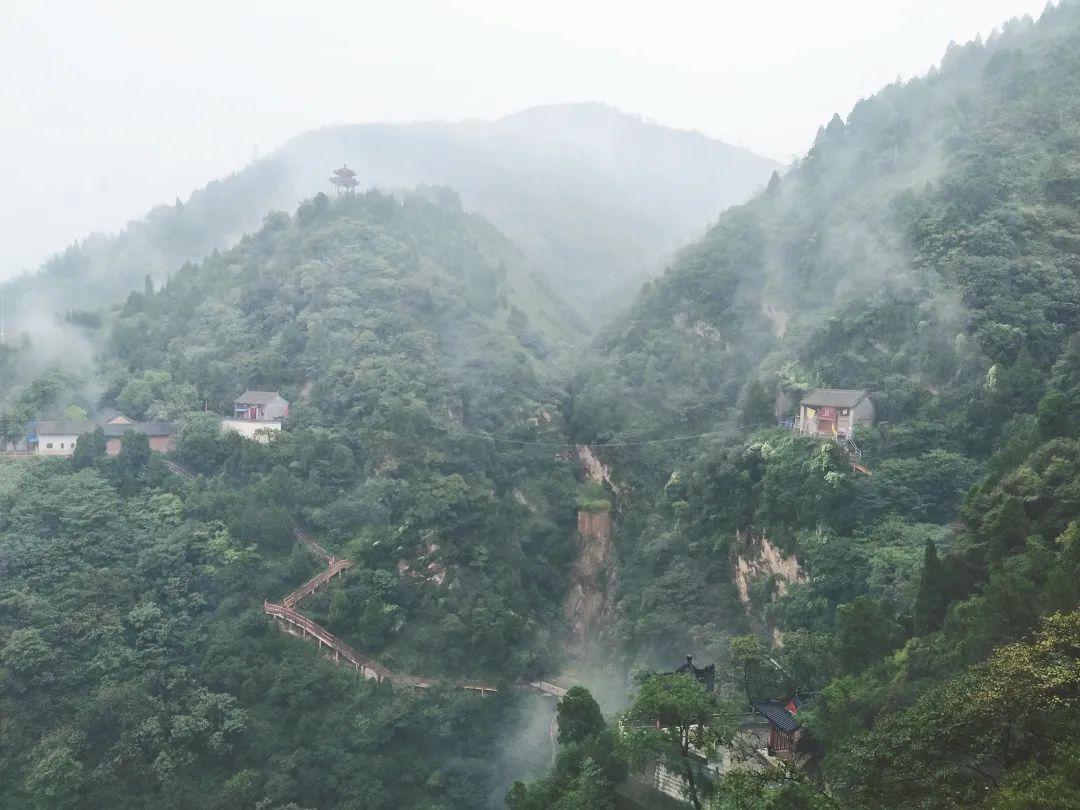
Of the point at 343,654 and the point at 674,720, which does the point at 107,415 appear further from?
the point at 674,720

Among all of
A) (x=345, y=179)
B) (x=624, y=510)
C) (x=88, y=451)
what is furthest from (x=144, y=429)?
(x=345, y=179)

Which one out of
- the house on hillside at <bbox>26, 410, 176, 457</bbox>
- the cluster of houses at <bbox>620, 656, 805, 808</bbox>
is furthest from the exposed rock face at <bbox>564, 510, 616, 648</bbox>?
the house on hillside at <bbox>26, 410, 176, 457</bbox>

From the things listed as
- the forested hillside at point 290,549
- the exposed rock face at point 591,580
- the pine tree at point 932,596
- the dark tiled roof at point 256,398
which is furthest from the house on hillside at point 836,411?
the dark tiled roof at point 256,398

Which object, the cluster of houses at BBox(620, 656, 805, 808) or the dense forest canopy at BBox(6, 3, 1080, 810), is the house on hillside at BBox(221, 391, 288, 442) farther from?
the cluster of houses at BBox(620, 656, 805, 808)

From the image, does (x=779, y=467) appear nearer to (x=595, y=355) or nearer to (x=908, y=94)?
(x=595, y=355)

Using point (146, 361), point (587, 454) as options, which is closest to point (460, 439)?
point (587, 454)

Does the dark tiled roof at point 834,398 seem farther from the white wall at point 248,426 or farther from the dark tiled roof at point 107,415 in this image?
the dark tiled roof at point 107,415

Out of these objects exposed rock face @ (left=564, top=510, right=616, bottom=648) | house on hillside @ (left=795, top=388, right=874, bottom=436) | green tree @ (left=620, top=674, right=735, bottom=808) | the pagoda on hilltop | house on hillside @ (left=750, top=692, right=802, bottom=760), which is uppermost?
Answer: the pagoda on hilltop
